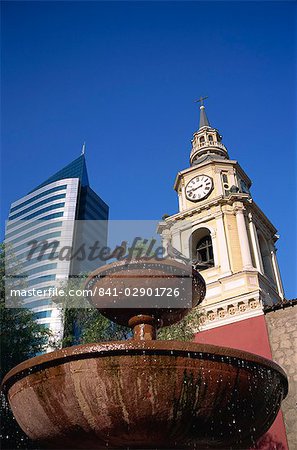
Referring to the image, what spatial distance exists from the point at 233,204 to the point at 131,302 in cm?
1660

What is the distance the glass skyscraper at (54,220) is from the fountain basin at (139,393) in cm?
6529

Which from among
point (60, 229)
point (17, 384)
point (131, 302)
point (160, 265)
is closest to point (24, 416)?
point (17, 384)

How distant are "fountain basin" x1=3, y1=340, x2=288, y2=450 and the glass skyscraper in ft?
214

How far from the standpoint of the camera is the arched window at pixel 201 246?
21.9m

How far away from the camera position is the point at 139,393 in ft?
13.8

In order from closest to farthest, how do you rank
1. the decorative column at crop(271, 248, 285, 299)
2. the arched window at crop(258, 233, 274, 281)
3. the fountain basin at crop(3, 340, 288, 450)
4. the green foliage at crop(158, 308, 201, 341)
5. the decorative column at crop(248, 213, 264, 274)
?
the fountain basin at crop(3, 340, 288, 450), the green foliage at crop(158, 308, 201, 341), the decorative column at crop(248, 213, 264, 274), the decorative column at crop(271, 248, 285, 299), the arched window at crop(258, 233, 274, 281)

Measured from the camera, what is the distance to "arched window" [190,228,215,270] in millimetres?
21925

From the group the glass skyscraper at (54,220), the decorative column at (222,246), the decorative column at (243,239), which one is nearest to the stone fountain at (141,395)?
the decorative column at (243,239)

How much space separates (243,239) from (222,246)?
108 cm

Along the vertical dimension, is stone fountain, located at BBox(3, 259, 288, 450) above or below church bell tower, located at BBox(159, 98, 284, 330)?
below

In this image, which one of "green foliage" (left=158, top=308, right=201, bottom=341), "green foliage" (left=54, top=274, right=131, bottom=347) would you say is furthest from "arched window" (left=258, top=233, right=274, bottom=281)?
"green foliage" (left=54, top=274, right=131, bottom=347)

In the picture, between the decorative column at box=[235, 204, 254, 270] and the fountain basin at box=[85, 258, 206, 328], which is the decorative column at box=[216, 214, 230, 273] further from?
the fountain basin at box=[85, 258, 206, 328]

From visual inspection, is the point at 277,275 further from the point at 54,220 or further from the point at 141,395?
the point at 54,220

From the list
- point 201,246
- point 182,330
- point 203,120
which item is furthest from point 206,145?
point 182,330
